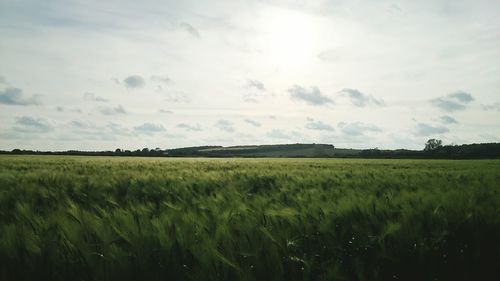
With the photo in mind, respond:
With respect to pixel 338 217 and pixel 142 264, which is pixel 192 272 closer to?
pixel 142 264

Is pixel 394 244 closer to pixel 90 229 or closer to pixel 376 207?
pixel 376 207

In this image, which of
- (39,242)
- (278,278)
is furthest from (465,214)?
(39,242)

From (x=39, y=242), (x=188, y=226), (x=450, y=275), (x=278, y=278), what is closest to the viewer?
(x=278, y=278)

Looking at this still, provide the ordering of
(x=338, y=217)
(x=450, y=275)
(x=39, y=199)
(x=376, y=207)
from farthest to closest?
(x=39, y=199), (x=376, y=207), (x=338, y=217), (x=450, y=275)

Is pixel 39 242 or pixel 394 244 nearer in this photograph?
pixel 39 242

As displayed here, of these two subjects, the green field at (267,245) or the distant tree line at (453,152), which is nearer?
the green field at (267,245)

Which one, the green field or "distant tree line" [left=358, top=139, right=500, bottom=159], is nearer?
the green field

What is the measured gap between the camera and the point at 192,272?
206 centimetres

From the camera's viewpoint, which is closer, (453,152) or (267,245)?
(267,245)

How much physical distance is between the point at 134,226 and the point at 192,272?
2.24 ft

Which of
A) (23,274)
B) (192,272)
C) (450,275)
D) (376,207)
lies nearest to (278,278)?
(192,272)

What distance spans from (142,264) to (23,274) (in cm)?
66

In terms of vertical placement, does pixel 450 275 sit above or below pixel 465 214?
below

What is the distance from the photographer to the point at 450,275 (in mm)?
2418
